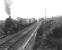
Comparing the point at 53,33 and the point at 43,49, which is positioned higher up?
the point at 53,33

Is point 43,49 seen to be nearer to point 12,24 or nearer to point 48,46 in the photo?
point 48,46

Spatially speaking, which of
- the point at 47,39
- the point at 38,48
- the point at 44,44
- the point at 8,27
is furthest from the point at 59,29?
Answer: the point at 8,27

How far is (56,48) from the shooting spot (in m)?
13.3

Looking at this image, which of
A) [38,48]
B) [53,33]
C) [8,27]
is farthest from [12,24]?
[38,48]

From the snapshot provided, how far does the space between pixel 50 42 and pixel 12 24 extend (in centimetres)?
1689

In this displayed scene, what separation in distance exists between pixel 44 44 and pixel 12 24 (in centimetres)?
1679

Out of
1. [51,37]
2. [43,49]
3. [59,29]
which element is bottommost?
[43,49]

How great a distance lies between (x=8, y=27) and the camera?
94.0ft

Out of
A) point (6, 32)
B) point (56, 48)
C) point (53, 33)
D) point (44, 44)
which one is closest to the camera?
point (56, 48)

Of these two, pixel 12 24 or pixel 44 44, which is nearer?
pixel 44 44

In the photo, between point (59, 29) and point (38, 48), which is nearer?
point (38, 48)

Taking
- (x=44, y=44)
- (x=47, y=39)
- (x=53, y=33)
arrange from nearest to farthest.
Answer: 1. (x=44, y=44)
2. (x=47, y=39)
3. (x=53, y=33)

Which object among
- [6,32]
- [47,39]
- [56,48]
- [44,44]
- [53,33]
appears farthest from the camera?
[6,32]

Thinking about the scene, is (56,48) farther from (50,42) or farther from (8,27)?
(8,27)
